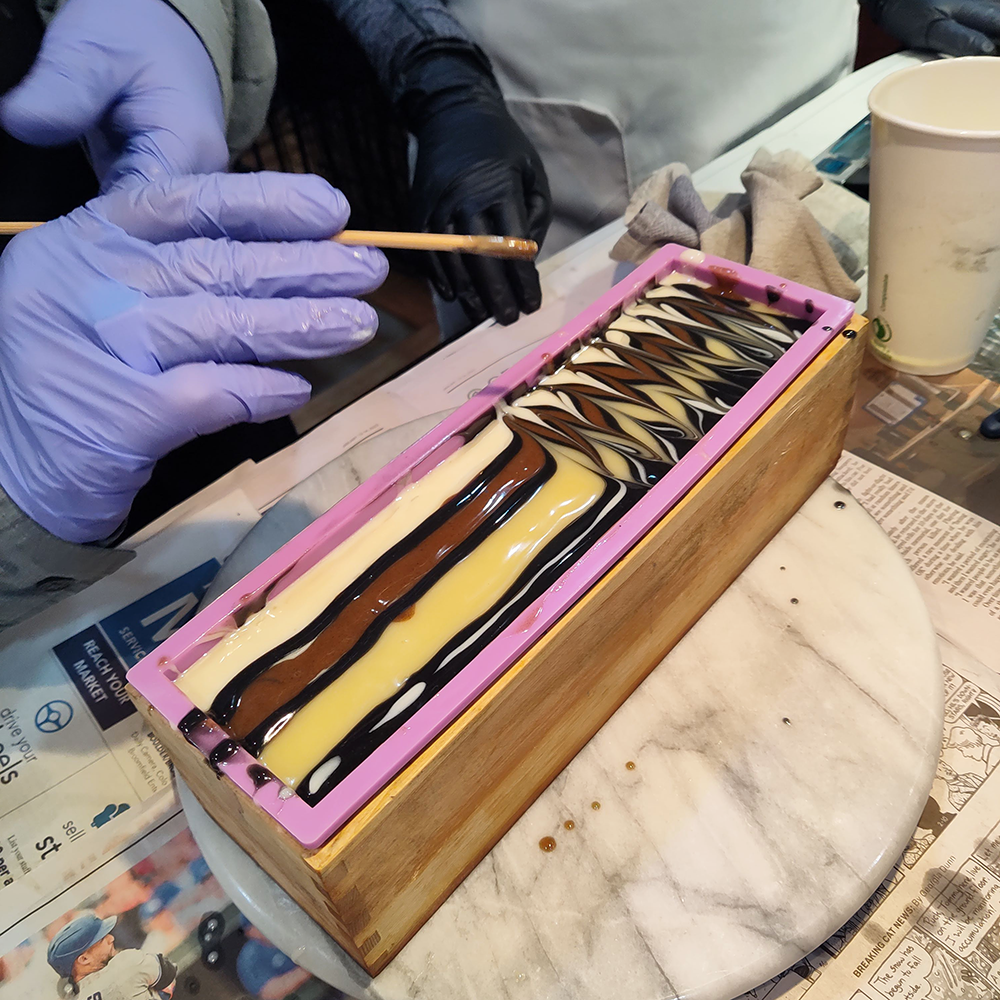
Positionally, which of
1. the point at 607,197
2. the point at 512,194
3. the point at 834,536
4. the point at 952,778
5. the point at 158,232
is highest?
the point at 158,232

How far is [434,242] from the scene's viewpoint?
2.19ft

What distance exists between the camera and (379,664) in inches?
21.9

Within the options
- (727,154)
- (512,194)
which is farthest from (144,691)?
(727,154)

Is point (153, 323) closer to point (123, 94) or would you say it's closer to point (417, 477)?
point (417, 477)

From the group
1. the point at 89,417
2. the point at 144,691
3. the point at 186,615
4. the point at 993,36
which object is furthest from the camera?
the point at 993,36

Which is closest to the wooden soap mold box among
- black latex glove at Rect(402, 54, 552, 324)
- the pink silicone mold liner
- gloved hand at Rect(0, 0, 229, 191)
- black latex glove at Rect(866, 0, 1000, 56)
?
the pink silicone mold liner

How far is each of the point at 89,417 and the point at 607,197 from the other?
1152 mm

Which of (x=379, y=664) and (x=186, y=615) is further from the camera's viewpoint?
(x=186, y=615)

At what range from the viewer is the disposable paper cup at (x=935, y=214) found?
80cm

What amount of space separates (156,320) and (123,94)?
40 centimetres

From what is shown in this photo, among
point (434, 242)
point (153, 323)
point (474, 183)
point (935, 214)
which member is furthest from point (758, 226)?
point (153, 323)

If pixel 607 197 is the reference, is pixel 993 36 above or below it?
above

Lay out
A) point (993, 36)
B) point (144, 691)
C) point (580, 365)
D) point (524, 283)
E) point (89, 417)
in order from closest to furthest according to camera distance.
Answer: point (144, 691), point (89, 417), point (580, 365), point (524, 283), point (993, 36)

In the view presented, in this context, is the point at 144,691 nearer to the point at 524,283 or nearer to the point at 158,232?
the point at 158,232
